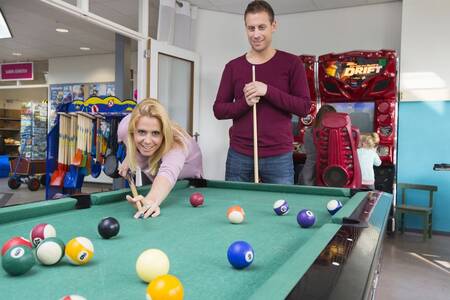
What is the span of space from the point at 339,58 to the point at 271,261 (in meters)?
3.74

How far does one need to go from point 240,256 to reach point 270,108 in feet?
5.28

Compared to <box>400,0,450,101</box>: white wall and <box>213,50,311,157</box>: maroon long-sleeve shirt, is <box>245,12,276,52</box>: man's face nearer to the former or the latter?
<box>213,50,311,157</box>: maroon long-sleeve shirt

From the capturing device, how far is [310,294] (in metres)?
0.65

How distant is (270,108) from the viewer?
2.40 meters

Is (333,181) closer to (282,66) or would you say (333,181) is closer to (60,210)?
(282,66)

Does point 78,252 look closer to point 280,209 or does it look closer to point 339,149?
point 280,209

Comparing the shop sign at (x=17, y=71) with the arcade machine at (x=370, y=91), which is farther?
the shop sign at (x=17, y=71)

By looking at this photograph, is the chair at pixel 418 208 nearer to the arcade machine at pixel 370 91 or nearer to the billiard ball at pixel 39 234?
the arcade machine at pixel 370 91

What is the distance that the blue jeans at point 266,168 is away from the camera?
7.77 ft

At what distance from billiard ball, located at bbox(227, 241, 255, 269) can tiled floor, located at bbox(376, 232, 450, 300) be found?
2.04m

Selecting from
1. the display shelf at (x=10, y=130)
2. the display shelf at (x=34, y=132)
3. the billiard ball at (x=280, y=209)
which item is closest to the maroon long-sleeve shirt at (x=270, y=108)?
the billiard ball at (x=280, y=209)

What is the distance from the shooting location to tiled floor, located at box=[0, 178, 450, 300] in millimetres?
2689

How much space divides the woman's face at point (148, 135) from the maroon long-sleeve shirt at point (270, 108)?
A: 57cm

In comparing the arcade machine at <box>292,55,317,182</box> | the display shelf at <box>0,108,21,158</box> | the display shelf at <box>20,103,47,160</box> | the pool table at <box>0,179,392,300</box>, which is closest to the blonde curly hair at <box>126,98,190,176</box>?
the pool table at <box>0,179,392,300</box>
